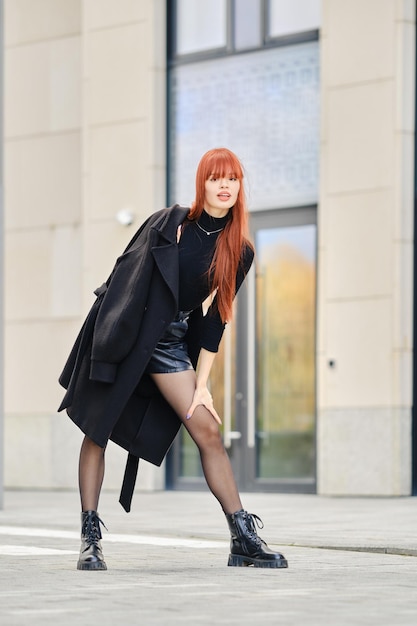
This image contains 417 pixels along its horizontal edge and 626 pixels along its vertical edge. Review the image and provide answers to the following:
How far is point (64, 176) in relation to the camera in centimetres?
1733

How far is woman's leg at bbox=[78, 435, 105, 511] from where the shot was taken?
7184 mm

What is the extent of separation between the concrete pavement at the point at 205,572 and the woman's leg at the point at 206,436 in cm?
36

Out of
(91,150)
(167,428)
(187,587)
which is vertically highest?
(91,150)

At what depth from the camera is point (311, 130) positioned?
15023 mm

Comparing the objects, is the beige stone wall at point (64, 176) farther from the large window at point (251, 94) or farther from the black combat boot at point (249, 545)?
the black combat boot at point (249, 545)

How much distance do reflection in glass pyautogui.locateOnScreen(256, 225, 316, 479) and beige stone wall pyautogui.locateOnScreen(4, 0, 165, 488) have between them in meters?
1.46

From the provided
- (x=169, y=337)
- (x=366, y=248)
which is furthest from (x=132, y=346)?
(x=366, y=248)

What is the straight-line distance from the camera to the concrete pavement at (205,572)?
5379 mm

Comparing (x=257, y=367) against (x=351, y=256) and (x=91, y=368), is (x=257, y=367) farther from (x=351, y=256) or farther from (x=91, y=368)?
(x=91, y=368)

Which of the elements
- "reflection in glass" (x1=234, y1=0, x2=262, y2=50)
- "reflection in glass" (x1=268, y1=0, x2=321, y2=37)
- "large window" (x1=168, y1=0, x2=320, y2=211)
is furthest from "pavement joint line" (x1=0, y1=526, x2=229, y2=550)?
"reflection in glass" (x1=234, y1=0, x2=262, y2=50)

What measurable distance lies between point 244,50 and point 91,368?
9.09m

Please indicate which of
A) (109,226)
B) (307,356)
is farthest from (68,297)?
(307,356)

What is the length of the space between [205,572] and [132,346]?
3.52 feet

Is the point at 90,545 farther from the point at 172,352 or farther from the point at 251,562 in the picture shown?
the point at 172,352
